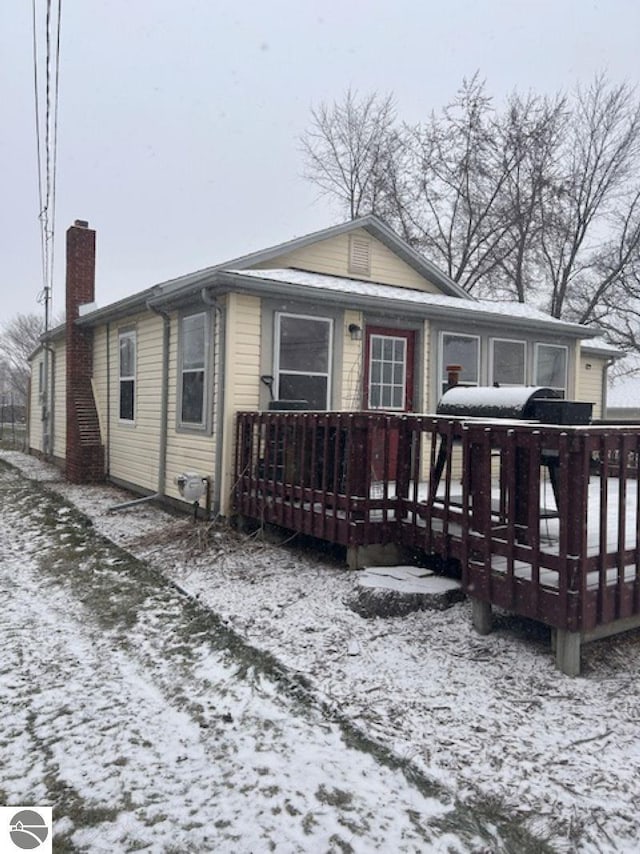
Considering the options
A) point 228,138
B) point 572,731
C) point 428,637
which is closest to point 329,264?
point 428,637

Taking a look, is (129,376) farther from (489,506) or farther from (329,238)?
(489,506)

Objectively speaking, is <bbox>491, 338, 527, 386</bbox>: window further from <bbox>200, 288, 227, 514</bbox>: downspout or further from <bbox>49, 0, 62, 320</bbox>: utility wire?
<bbox>49, 0, 62, 320</bbox>: utility wire

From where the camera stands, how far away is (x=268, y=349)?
22.8 feet

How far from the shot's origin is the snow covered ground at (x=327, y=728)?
2.26m

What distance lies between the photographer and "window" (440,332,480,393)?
8.42 metres

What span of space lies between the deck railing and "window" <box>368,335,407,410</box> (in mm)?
2146

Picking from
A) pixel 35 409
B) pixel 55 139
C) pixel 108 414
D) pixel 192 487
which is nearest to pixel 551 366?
pixel 192 487

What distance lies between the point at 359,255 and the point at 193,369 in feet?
10.8

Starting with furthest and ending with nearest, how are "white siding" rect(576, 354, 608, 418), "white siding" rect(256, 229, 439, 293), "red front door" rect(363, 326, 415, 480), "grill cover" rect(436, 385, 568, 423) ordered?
1. "white siding" rect(576, 354, 608, 418)
2. "white siding" rect(256, 229, 439, 293)
3. "red front door" rect(363, 326, 415, 480)
4. "grill cover" rect(436, 385, 568, 423)

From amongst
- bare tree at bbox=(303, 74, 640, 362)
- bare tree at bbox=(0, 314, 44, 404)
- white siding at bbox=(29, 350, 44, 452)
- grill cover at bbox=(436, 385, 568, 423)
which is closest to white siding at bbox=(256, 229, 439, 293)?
grill cover at bbox=(436, 385, 568, 423)

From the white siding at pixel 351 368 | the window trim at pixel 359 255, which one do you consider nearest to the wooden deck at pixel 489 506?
the white siding at pixel 351 368

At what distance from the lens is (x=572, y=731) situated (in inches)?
114

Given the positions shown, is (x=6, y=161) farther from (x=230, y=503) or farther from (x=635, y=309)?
(x=635, y=309)

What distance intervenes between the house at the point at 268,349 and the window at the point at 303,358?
0.01 meters
